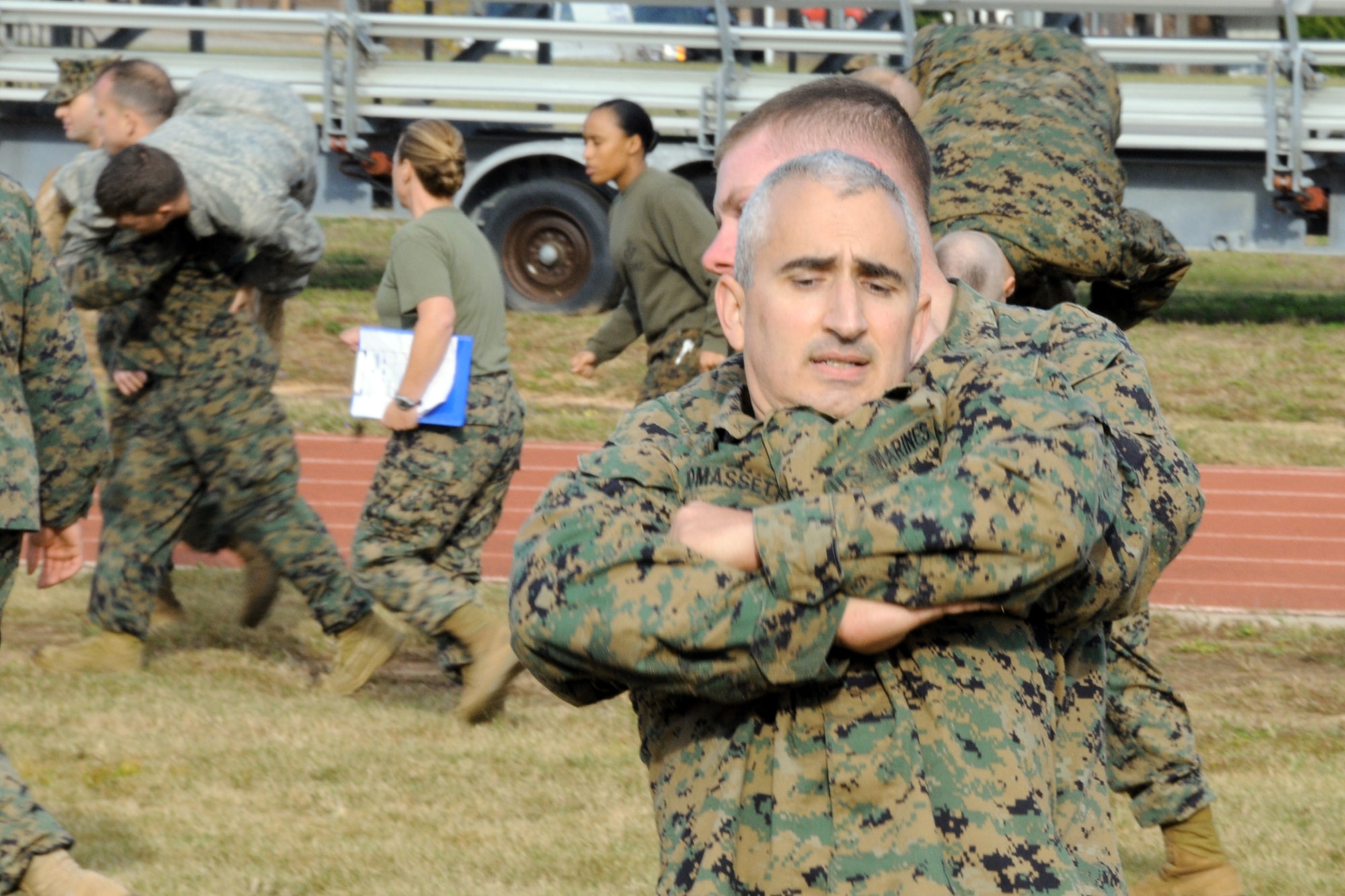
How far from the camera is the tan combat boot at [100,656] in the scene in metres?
6.31

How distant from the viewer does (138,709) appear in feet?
19.4

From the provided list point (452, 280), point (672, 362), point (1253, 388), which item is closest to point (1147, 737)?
point (672, 362)

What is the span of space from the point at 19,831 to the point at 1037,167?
2.62 m

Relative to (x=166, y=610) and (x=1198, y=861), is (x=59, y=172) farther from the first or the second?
(x=1198, y=861)

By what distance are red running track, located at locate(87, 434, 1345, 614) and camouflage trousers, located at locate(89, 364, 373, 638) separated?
6.86 ft

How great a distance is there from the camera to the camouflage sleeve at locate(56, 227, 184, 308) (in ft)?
19.4

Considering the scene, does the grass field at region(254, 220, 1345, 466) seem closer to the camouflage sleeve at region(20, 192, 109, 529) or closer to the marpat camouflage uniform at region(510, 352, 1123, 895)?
the camouflage sleeve at region(20, 192, 109, 529)

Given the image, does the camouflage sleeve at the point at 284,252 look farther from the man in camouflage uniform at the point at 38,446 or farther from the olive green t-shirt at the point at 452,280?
the man in camouflage uniform at the point at 38,446

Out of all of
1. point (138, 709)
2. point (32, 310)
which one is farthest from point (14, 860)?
point (138, 709)

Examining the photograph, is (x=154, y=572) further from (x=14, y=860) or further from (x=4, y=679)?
(x=14, y=860)

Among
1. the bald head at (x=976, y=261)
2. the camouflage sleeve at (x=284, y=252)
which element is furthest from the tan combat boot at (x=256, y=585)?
the bald head at (x=976, y=261)

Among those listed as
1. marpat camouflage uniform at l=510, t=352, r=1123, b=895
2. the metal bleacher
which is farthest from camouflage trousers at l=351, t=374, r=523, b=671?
the metal bleacher

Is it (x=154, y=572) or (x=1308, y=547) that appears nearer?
(x=154, y=572)

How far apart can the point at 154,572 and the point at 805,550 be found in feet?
16.8
